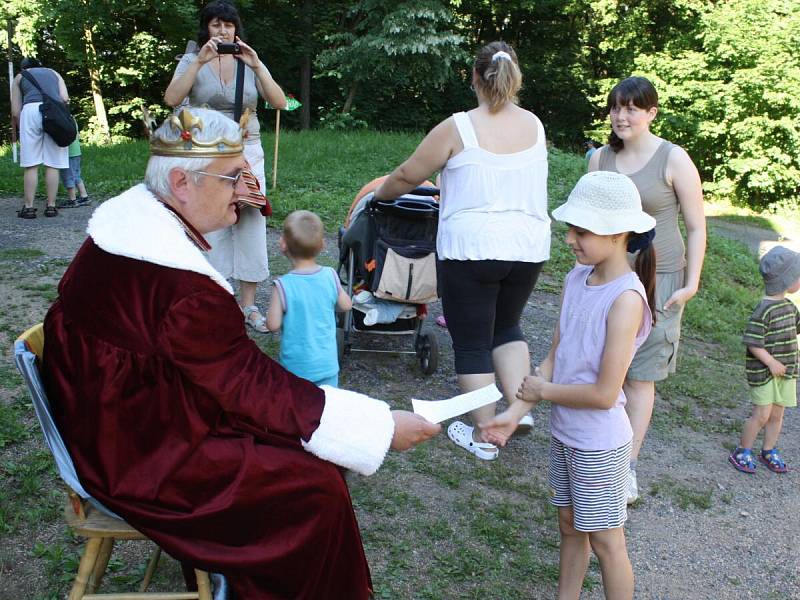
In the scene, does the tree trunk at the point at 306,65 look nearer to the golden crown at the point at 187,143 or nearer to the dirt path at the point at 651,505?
the dirt path at the point at 651,505

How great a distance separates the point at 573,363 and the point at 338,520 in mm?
992

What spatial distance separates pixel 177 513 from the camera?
7.20 ft

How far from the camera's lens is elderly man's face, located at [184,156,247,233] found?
7.95 feet

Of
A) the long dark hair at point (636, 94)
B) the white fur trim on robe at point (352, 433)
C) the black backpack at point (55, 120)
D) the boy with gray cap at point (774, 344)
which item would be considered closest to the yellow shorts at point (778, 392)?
the boy with gray cap at point (774, 344)

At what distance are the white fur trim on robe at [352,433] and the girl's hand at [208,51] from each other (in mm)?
2833

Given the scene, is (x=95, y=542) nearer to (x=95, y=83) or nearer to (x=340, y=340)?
(x=340, y=340)

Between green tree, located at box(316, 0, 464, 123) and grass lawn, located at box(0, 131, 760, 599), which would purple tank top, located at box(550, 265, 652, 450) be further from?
green tree, located at box(316, 0, 464, 123)

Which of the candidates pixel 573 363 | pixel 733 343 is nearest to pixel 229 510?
pixel 573 363

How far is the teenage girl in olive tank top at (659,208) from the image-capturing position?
3693 mm

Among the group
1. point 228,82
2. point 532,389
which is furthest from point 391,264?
point 532,389

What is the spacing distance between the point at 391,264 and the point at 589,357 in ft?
8.19

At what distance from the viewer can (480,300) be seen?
4023 mm

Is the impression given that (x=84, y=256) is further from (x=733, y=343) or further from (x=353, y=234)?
(x=733, y=343)

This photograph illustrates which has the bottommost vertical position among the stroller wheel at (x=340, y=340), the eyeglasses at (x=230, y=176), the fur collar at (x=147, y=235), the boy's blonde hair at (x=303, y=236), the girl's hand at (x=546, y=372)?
the stroller wheel at (x=340, y=340)
